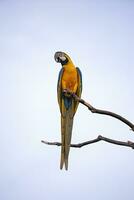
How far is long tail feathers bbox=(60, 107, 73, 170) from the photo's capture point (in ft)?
5.62

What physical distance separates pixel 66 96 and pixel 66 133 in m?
0.23

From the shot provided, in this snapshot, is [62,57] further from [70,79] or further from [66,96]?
[66,96]

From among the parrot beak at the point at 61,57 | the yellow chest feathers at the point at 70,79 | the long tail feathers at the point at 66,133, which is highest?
the parrot beak at the point at 61,57

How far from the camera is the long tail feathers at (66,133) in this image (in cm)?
171

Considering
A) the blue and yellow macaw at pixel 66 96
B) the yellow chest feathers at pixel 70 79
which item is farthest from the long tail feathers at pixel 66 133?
the yellow chest feathers at pixel 70 79

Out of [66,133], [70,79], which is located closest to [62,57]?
[70,79]

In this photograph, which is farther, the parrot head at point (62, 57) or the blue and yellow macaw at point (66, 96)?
the parrot head at point (62, 57)

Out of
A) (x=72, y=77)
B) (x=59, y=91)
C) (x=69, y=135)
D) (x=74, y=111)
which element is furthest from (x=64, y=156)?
(x=72, y=77)

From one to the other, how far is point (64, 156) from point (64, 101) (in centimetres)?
34

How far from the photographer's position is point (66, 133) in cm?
177

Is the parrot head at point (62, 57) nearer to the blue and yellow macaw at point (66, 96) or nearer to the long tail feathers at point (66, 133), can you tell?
the blue and yellow macaw at point (66, 96)

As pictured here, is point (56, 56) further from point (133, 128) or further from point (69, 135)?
point (133, 128)

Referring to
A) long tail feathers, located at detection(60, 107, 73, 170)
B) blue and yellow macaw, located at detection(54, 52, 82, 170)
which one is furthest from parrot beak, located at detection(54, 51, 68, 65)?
long tail feathers, located at detection(60, 107, 73, 170)

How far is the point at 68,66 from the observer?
2.03 m
